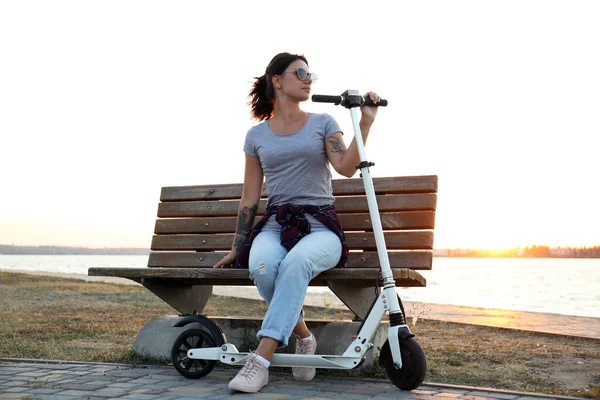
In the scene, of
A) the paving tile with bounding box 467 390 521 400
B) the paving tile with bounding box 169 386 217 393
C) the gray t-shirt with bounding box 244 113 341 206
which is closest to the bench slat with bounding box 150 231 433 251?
the gray t-shirt with bounding box 244 113 341 206

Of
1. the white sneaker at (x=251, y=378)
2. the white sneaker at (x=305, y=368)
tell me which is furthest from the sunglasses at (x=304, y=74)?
the white sneaker at (x=251, y=378)

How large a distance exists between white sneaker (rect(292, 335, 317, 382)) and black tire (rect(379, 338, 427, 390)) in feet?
1.74

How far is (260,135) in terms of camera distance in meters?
4.04

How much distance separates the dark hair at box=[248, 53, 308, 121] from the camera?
401cm

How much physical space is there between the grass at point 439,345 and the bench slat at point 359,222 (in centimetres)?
87

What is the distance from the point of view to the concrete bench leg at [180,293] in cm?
444

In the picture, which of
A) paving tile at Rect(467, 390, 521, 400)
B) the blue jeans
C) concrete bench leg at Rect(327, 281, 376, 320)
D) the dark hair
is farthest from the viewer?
the dark hair

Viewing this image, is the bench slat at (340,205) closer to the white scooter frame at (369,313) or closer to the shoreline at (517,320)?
the white scooter frame at (369,313)

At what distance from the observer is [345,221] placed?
4.40 metres

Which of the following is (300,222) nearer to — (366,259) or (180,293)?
(366,259)

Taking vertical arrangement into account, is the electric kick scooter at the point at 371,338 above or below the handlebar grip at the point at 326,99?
below

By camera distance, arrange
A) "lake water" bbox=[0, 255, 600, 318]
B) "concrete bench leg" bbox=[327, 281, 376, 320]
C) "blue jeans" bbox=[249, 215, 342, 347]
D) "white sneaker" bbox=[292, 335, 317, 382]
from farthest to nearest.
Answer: "lake water" bbox=[0, 255, 600, 318] → "concrete bench leg" bbox=[327, 281, 376, 320] → "white sneaker" bbox=[292, 335, 317, 382] → "blue jeans" bbox=[249, 215, 342, 347]

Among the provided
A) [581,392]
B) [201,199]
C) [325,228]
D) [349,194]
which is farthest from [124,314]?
[581,392]

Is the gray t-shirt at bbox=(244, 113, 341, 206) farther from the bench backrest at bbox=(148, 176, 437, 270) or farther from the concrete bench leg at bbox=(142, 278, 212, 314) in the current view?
the concrete bench leg at bbox=(142, 278, 212, 314)
